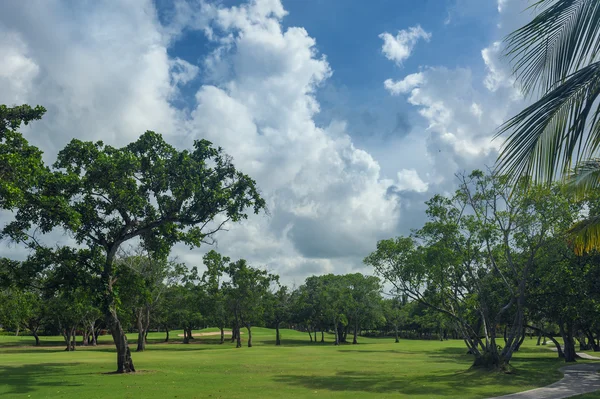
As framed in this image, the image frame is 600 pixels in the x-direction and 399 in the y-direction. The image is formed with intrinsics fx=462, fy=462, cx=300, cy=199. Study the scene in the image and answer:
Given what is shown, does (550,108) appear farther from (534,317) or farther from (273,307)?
(273,307)

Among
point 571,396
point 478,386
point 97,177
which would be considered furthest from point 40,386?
point 571,396

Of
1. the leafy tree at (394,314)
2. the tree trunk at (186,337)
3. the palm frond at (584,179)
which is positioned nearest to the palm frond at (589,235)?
the palm frond at (584,179)

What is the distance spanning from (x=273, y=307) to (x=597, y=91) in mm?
70475

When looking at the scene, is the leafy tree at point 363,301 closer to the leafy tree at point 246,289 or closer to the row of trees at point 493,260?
the leafy tree at point 246,289

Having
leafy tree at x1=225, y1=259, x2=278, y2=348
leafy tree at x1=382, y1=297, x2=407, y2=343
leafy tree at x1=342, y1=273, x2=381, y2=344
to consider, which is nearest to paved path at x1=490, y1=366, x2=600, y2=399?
leafy tree at x1=225, y1=259, x2=278, y2=348

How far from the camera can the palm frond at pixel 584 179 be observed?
43.7 ft

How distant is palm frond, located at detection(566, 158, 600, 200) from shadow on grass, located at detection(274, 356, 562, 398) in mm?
9235

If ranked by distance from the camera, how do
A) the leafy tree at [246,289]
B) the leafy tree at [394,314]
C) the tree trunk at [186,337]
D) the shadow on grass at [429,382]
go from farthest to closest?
the leafy tree at [394,314], the tree trunk at [186,337], the leafy tree at [246,289], the shadow on grass at [429,382]

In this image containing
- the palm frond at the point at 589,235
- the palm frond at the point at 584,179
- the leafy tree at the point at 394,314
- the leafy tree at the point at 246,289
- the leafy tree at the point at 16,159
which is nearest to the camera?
the palm frond at the point at 584,179

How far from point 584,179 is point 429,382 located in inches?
525

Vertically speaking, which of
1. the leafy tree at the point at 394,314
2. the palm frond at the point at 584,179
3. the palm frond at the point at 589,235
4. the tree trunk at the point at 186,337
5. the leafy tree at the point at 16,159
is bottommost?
the tree trunk at the point at 186,337

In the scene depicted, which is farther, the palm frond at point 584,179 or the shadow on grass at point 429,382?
the shadow on grass at point 429,382

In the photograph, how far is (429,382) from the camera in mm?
22703

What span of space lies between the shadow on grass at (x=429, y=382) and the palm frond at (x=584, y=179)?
9.24m
